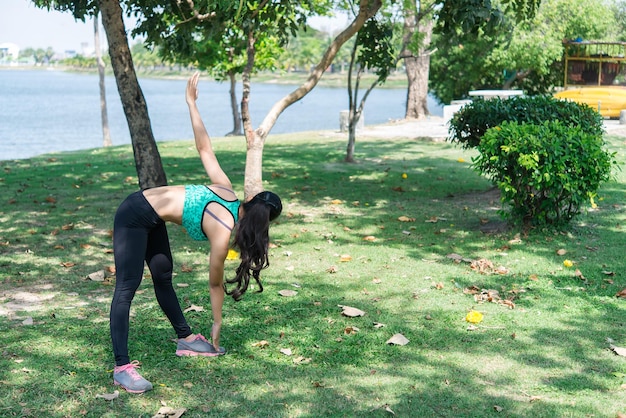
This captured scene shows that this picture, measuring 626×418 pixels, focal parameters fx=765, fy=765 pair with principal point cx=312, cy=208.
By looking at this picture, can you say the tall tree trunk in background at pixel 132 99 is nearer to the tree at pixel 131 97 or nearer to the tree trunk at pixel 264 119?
the tree at pixel 131 97

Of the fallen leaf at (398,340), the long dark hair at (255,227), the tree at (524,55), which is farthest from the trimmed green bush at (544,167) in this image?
the tree at (524,55)

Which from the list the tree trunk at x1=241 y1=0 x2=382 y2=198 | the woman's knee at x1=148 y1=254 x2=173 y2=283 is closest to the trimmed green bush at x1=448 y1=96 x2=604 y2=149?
the tree trunk at x1=241 y1=0 x2=382 y2=198

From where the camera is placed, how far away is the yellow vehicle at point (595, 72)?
23.0 meters

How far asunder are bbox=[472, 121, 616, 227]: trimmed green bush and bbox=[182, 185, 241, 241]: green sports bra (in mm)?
4154

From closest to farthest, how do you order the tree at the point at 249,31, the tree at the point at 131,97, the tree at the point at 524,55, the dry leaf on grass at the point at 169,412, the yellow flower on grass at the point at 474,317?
1. the dry leaf on grass at the point at 169,412
2. the yellow flower on grass at the point at 474,317
3. the tree at the point at 131,97
4. the tree at the point at 249,31
5. the tree at the point at 524,55

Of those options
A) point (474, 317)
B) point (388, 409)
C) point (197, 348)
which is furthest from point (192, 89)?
point (474, 317)

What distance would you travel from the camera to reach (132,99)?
30.5ft

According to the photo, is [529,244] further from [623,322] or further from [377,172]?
[377,172]

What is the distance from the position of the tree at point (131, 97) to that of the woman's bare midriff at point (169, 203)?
4886mm

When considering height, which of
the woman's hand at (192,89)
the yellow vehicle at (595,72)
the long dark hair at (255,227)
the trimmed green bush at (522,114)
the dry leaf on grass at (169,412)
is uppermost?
the yellow vehicle at (595,72)

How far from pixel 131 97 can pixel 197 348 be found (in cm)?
505

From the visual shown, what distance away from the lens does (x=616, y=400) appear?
14.3 ft

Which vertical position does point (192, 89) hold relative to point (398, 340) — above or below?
above

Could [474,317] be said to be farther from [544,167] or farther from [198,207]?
[544,167]
